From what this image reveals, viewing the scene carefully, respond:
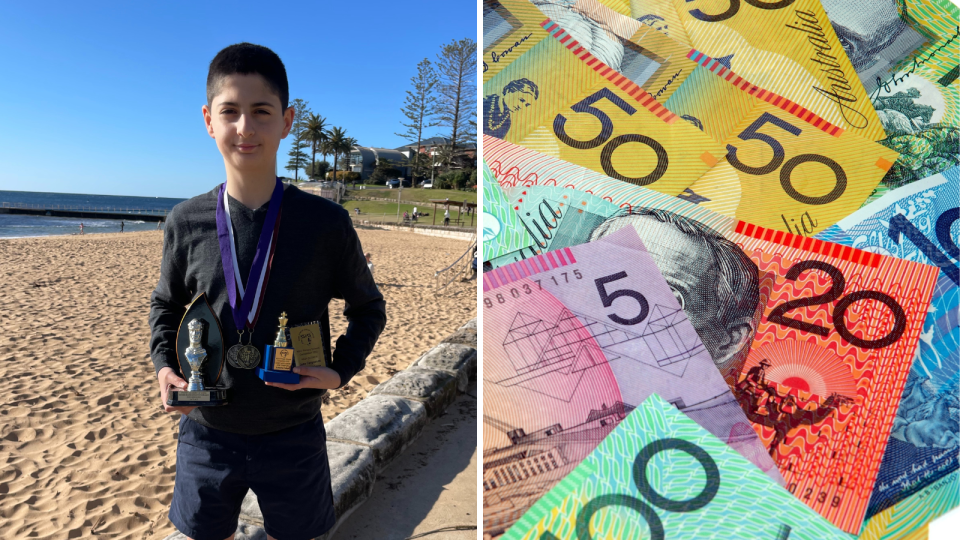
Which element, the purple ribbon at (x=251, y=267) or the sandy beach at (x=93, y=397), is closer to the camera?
the purple ribbon at (x=251, y=267)

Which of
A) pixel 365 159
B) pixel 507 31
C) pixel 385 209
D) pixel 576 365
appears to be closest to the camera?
pixel 576 365

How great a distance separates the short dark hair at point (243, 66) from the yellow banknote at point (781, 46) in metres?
0.90

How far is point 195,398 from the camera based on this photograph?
1127mm

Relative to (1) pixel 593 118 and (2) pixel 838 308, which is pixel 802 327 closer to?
(2) pixel 838 308

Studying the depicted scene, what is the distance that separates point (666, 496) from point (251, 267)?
1.06 meters

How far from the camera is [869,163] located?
1.25 meters

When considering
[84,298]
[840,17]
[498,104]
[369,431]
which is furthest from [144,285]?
[840,17]

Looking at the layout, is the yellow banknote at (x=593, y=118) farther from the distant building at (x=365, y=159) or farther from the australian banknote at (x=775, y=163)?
the distant building at (x=365, y=159)

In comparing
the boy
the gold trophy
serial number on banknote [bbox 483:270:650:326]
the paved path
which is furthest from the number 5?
the paved path

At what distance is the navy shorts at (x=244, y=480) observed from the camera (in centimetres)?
123

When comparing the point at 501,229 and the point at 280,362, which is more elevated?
the point at 501,229

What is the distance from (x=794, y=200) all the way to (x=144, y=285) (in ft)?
33.4

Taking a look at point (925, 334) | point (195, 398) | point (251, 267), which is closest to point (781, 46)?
point (925, 334)

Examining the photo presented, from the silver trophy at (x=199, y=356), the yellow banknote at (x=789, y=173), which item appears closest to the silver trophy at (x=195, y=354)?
the silver trophy at (x=199, y=356)
